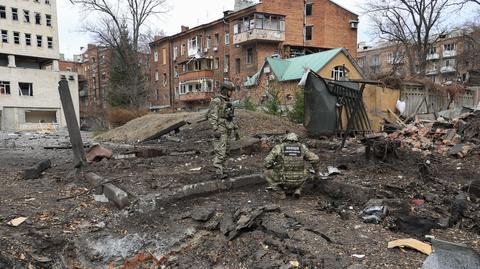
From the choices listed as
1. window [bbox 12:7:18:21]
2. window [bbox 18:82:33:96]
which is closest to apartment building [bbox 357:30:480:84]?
window [bbox 18:82:33:96]

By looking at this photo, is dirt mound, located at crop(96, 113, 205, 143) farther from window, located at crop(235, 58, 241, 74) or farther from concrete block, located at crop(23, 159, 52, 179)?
window, located at crop(235, 58, 241, 74)

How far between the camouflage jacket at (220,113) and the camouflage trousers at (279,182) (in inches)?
52.8

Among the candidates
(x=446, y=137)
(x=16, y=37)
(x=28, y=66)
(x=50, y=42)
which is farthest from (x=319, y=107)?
(x=28, y=66)

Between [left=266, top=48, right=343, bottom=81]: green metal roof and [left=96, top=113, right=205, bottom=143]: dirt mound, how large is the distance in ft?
43.4

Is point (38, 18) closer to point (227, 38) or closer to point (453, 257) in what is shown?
point (227, 38)

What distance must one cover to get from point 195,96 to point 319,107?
3247cm

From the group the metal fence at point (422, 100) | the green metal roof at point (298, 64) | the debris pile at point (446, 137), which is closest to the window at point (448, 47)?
the green metal roof at point (298, 64)

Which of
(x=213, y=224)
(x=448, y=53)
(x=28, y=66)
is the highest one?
(x=448, y=53)

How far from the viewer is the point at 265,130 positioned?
52.1 feet

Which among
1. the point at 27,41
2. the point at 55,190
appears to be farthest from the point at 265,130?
the point at 27,41

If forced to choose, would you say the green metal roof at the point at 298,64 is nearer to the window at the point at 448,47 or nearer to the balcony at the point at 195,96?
the balcony at the point at 195,96

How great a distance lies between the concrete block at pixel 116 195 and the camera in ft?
20.0

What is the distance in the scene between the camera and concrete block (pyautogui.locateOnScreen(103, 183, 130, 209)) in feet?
20.0

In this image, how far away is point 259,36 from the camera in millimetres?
38531
